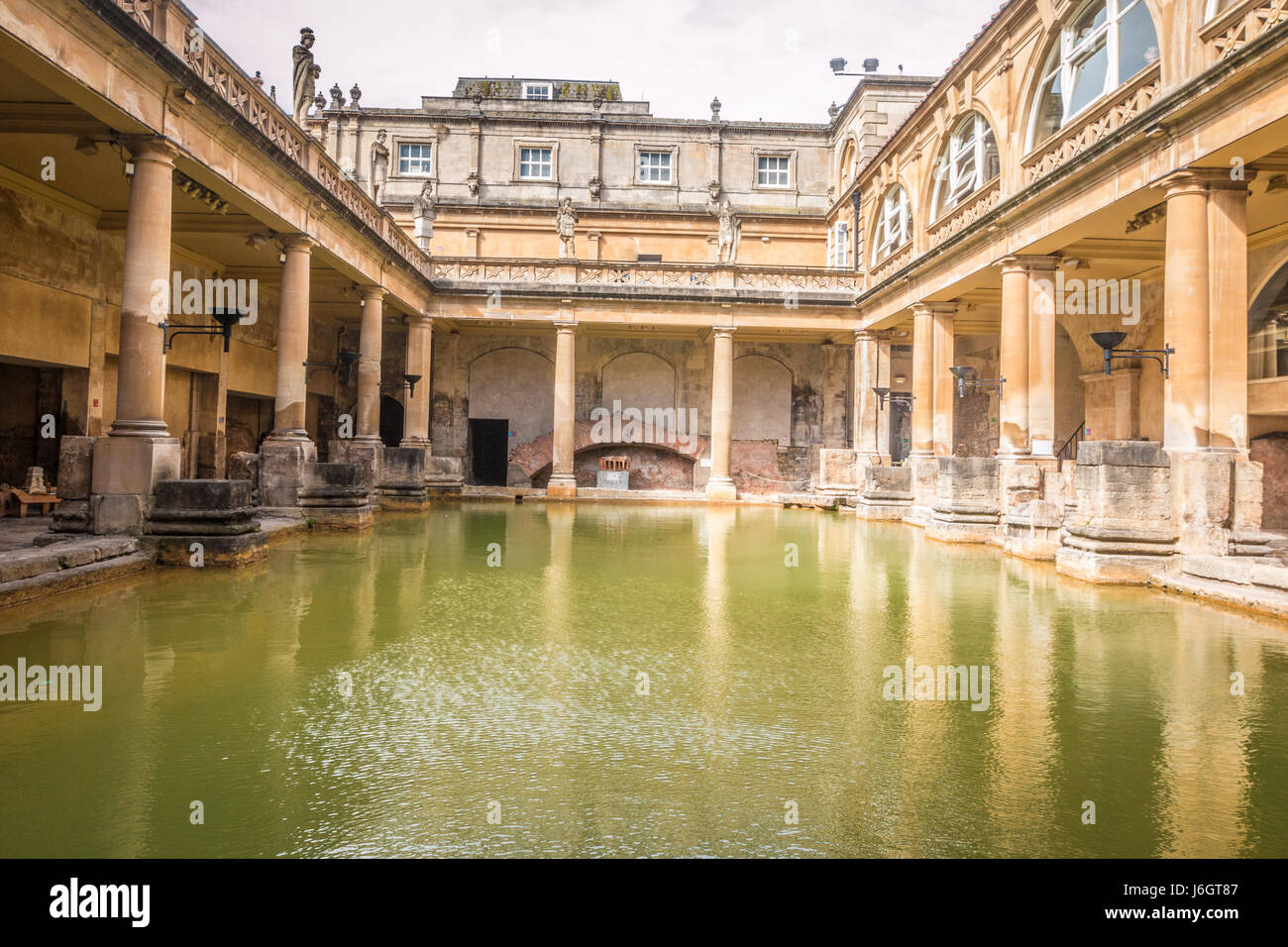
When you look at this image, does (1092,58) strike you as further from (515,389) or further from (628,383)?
(515,389)

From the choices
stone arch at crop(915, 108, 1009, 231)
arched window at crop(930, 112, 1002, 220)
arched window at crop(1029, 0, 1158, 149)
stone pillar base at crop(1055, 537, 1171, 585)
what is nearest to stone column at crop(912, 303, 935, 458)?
stone arch at crop(915, 108, 1009, 231)

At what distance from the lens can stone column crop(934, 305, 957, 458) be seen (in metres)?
18.4

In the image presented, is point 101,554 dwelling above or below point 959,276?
below

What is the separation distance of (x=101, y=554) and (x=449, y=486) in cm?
1423

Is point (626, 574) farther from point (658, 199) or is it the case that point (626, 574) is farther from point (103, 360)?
point (658, 199)

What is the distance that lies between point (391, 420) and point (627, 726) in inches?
1027

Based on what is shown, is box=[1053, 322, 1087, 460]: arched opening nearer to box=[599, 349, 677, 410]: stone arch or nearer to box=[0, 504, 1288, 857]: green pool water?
box=[599, 349, 677, 410]: stone arch

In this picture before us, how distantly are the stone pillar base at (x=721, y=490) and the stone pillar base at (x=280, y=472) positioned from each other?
12849 millimetres

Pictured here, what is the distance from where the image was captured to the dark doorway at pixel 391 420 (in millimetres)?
28312

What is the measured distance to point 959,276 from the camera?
17.1 m

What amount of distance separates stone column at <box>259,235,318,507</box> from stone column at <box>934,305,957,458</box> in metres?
13.5
